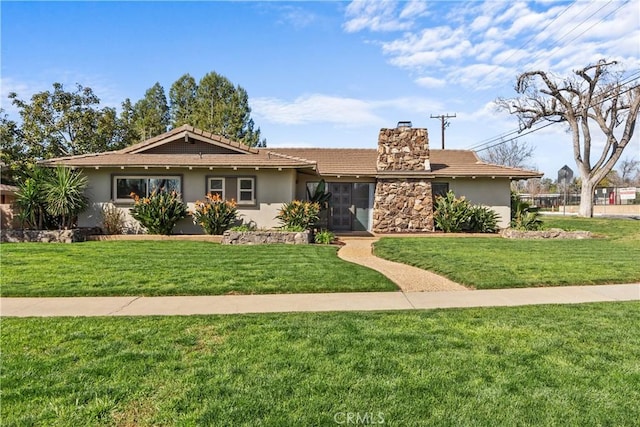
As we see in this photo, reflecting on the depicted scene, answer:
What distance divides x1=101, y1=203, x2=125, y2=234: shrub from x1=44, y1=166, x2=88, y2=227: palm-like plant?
779 mm

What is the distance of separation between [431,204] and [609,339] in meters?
13.2

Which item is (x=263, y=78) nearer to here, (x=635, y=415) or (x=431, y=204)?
(x=431, y=204)

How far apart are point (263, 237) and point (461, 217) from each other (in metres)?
8.37

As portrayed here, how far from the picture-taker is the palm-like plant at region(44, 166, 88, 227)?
13.4 m

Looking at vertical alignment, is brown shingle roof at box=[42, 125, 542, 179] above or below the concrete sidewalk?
above

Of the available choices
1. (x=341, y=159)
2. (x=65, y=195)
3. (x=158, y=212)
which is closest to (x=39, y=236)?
(x=65, y=195)

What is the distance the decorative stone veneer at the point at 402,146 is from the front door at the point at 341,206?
5.94 feet

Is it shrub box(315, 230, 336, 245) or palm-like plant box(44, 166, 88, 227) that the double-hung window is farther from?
palm-like plant box(44, 166, 88, 227)

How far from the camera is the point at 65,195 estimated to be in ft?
44.2

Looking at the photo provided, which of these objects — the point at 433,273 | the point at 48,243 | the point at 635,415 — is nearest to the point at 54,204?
the point at 48,243

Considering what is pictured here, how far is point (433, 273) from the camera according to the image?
28.2 ft

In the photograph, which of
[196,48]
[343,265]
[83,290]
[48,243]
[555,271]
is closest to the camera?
[83,290]

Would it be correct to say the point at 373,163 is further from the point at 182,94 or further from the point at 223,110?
the point at 182,94

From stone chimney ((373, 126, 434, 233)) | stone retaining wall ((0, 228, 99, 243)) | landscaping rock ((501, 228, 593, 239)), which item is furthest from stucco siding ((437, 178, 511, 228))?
stone retaining wall ((0, 228, 99, 243))
